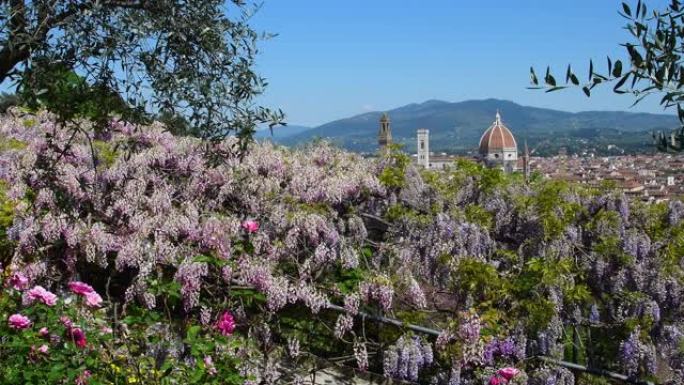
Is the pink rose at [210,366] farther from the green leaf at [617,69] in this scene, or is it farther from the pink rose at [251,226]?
the green leaf at [617,69]

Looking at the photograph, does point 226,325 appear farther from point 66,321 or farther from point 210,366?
point 66,321

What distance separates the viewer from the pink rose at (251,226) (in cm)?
517

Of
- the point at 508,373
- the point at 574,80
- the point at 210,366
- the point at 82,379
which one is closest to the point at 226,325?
the point at 210,366

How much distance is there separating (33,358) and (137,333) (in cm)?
63

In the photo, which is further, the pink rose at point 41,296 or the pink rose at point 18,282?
the pink rose at point 18,282

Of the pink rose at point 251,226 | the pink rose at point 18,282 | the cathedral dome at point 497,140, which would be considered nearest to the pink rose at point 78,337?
the pink rose at point 18,282

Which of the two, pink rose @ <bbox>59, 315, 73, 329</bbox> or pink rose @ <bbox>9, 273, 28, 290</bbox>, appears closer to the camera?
pink rose @ <bbox>59, 315, 73, 329</bbox>

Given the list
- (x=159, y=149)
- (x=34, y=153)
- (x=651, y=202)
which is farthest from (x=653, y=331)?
(x=34, y=153)

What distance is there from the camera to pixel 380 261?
18.0 feet

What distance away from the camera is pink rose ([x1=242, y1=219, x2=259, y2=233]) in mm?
5172

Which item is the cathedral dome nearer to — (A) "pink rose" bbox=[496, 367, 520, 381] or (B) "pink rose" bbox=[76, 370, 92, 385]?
(A) "pink rose" bbox=[496, 367, 520, 381]

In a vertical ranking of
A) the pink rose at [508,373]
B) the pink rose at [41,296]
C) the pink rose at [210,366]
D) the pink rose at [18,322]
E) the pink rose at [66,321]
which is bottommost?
the pink rose at [508,373]

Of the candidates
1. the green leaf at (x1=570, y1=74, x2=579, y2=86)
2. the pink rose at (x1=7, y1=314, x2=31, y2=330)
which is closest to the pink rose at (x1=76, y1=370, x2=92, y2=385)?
the pink rose at (x1=7, y1=314, x2=31, y2=330)

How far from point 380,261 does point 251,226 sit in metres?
1.06
